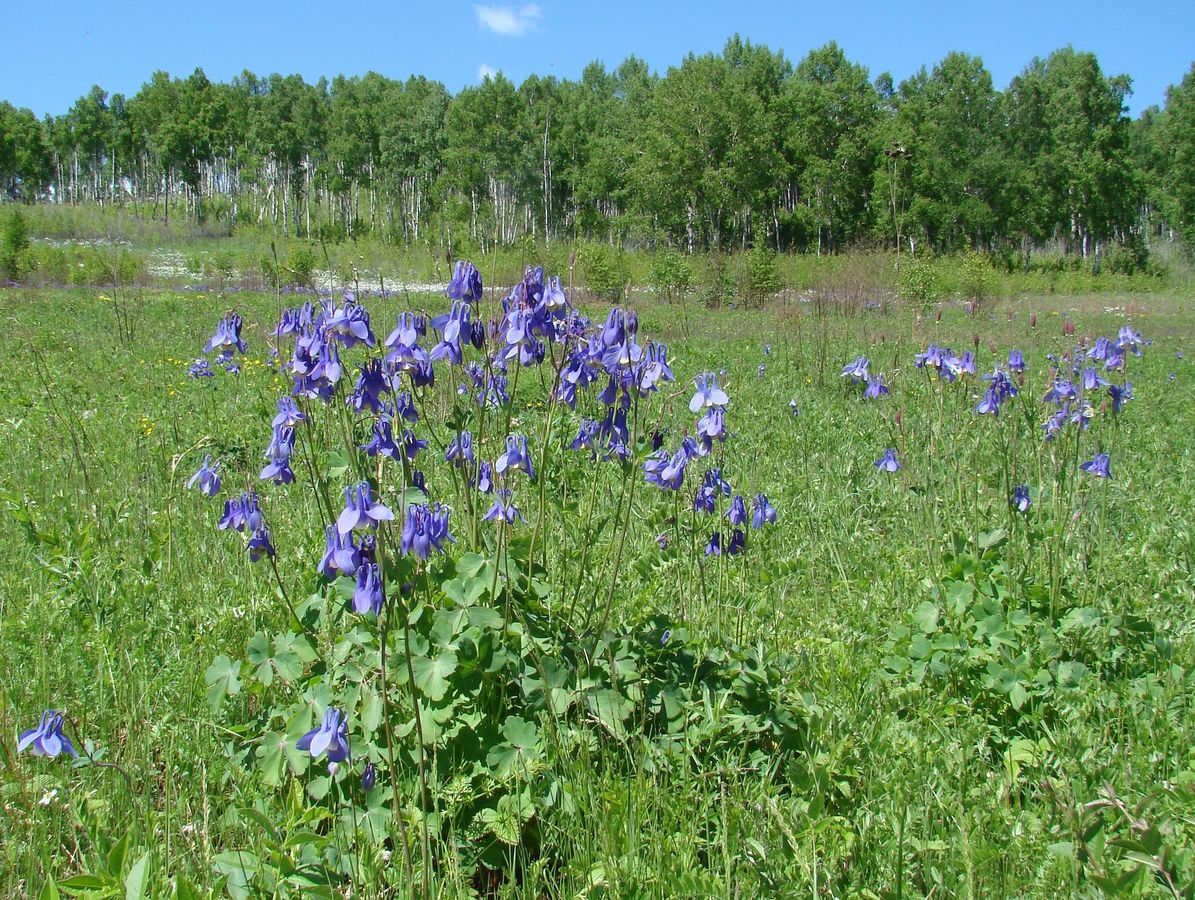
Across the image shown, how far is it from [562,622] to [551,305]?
760mm

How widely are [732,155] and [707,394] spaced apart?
149 ft

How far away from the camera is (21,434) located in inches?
198

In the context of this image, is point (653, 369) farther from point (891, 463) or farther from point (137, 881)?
point (891, 463)

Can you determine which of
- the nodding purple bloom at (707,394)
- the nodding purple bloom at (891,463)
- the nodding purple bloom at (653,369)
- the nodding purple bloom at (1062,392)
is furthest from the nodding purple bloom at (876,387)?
the nodding purple bloom at (653,369)

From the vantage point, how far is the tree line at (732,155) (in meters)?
44.7

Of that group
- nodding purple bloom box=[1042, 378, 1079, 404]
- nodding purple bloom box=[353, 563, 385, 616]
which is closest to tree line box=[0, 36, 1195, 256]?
nodding purple bloom box=[1042, 378, 1079, 404]

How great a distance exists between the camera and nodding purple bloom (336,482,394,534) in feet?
4.23

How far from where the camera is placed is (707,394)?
1.99 metres

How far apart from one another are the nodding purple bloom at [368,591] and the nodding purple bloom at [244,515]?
70 cm

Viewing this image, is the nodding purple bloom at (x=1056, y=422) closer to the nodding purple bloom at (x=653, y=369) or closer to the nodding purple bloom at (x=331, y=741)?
the nodding purple bloom at (x=653, y=369)

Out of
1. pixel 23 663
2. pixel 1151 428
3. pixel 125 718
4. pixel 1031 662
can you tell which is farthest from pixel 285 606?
pixel 1151 428

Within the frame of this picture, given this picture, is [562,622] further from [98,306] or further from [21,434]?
[98,306]

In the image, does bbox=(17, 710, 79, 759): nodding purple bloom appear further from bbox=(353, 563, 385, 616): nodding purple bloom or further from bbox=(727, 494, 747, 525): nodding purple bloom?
bbox=(727, 494, 747, 525): nodding purple bloom

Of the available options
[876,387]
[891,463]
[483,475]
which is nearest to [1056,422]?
[891,463]
